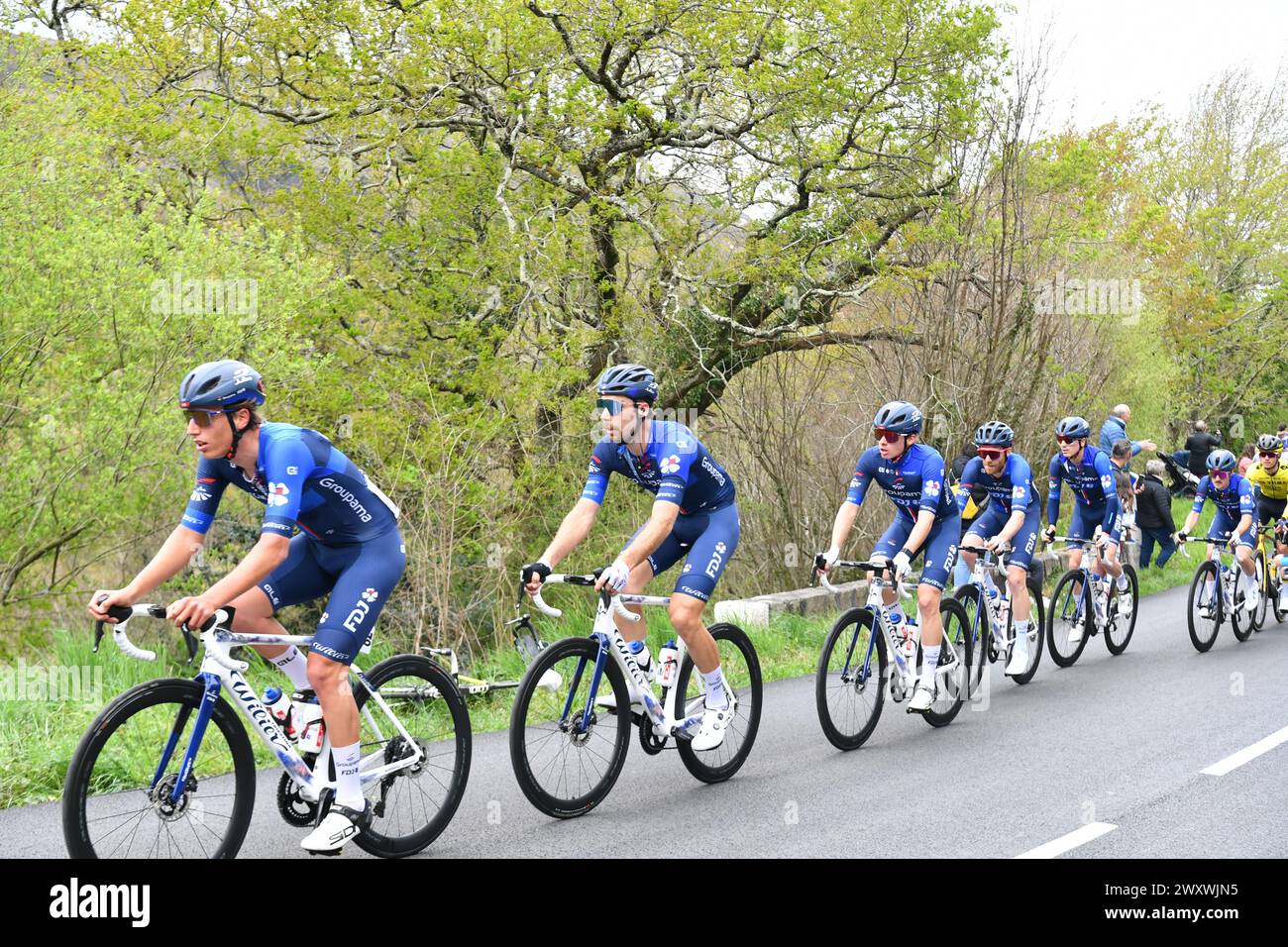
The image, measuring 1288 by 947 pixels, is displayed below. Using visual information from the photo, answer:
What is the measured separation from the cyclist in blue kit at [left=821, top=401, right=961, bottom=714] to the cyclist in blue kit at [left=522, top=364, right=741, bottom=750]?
1229mm

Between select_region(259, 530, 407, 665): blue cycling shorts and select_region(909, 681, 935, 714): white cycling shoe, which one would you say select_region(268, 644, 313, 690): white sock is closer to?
select_region(259, 530, 407, 665): blue cycling shorts

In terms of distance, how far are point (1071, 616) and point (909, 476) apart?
3455 millimetres

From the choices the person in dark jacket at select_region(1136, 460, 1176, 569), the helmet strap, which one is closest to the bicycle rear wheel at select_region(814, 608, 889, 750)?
the helmet strap

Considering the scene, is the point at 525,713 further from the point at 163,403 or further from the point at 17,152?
the point at 17,152

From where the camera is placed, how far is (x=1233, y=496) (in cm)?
1253

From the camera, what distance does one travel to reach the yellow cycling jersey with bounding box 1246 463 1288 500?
1334 cm

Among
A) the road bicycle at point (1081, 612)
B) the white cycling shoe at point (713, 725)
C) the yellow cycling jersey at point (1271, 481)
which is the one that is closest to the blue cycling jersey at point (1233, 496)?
the yellow cycling jersey at point (1271, 481)

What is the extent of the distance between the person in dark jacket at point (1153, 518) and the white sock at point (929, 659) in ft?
34.8

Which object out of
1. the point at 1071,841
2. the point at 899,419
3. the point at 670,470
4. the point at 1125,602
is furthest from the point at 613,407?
the point at 1125,602

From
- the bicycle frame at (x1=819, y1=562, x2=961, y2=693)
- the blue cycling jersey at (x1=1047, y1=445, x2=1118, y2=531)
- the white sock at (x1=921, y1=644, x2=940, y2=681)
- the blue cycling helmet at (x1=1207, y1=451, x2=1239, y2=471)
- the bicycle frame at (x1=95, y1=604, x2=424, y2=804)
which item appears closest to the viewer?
the bicycle frame at (x1=95, y1=604, x2=424, y2=804)

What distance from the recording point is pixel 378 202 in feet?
61.1

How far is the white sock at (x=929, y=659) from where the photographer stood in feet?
26.0

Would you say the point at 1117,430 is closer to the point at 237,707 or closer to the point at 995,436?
the point at 995,436
